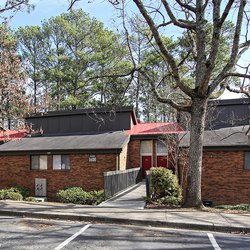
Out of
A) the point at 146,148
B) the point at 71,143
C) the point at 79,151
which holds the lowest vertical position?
the point at 79,151

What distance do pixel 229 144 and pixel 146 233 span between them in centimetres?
1230

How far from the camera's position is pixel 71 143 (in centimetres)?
2420

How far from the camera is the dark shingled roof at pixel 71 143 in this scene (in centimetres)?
2267

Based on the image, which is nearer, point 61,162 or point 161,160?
point 61,162

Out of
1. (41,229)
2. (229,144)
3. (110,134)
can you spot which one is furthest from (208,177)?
(41,229)

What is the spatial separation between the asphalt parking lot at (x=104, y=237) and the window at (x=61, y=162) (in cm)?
1379

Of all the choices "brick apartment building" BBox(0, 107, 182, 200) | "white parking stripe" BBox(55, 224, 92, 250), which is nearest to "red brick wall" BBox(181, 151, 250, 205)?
"brick apartment building" BBox(0, 107, 182, 200)

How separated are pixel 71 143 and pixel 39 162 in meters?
2.54

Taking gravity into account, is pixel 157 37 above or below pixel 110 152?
above

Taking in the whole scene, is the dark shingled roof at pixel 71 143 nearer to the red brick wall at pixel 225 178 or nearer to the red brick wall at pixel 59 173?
the red brick wall at pixel 59 173

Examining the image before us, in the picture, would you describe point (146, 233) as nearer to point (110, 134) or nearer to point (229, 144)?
point (229, 144)

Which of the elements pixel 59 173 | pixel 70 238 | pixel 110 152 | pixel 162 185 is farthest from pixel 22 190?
pixel 70 238

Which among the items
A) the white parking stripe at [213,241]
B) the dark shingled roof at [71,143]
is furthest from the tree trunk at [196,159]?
the dark shingled roof at [71,143]

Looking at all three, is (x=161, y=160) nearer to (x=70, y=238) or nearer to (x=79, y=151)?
(x=79, y=151)
